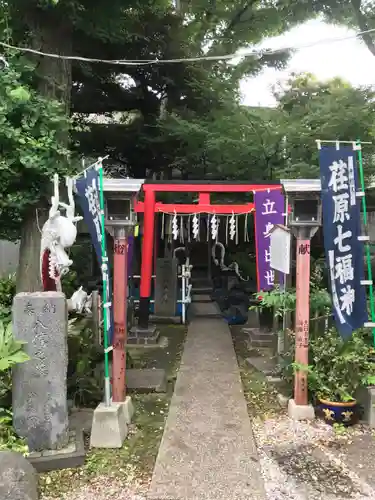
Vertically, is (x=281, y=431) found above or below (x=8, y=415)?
below

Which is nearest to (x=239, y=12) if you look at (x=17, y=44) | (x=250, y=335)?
(x=17, y=44)

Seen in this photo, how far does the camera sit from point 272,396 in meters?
6.40

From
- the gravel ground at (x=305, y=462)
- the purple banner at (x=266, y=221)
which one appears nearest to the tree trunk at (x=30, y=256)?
the purple banner at (x=266, y=221)

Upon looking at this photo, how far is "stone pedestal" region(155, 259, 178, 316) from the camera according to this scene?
11719mm

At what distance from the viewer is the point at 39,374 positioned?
4.38 m

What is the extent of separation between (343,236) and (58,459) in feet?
13.3

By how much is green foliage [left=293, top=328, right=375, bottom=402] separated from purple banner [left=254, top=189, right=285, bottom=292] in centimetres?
273

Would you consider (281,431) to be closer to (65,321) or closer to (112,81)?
(65,321)

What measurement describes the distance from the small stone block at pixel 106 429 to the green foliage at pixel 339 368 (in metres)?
2.33

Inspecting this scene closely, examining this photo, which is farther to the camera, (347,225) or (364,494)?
(347,225)

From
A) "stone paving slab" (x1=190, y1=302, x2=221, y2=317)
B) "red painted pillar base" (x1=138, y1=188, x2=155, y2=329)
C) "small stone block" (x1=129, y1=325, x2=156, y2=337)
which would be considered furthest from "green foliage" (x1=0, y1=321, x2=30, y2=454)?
"stone paving slab" (x1=190, y1=302, x2=221, y2=317)

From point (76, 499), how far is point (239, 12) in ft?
40.3

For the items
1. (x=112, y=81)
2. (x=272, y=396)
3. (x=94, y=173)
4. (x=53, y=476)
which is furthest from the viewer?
(x=112, y=81)

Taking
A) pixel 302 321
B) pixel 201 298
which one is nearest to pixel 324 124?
pixel 302 321
